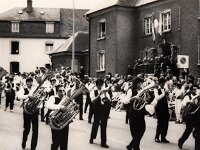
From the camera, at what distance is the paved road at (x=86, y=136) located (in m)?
13.1

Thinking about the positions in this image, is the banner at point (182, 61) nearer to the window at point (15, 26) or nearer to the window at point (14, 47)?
the window at point (14, 47)

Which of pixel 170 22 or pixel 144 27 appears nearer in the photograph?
pixel 170 22

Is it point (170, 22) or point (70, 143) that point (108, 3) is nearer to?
point (170, 22)

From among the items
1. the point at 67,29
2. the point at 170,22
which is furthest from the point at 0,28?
the point at 170,22

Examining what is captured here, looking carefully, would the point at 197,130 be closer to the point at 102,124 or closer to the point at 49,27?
the point at 102,124

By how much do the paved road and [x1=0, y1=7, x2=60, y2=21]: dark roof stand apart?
43.2 m

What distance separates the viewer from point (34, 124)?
38.0 ft

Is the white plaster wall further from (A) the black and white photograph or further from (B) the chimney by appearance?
(B) the chimney

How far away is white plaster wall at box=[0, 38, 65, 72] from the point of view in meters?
61.6

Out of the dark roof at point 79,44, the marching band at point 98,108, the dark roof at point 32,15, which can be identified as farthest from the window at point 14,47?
the marching band at point 98,108

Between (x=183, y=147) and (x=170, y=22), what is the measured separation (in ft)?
63.5

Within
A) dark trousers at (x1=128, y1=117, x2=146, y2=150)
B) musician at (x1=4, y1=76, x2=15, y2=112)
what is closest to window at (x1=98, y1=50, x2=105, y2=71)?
musician at (x1=4, y1=76, x2=15, y2=112)

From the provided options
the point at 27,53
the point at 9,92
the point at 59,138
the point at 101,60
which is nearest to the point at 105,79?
the point at 9,92

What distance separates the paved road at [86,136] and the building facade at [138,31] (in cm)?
1074
